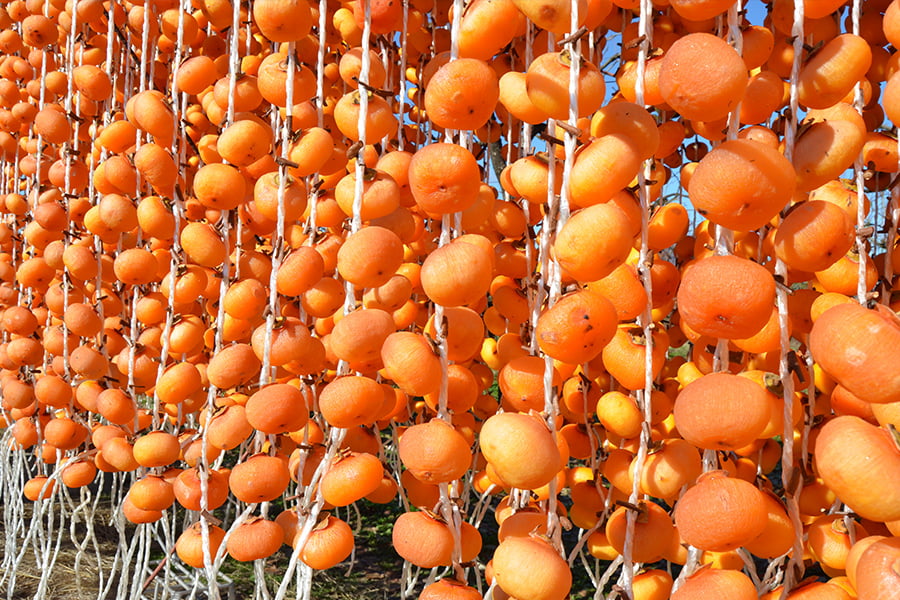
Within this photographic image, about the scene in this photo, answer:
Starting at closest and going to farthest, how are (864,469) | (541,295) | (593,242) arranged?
(864,469) < (593,242) < (541,295)

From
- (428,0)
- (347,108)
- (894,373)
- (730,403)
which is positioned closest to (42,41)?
(428,0)

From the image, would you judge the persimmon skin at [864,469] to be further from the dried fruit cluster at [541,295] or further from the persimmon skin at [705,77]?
the persimmon skin at [705,77]

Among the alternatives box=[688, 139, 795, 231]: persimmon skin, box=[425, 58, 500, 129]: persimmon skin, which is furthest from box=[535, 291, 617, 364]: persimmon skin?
box=[425, 58, 500, 129]: persimmon skin

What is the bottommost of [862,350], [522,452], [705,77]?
[522,452]

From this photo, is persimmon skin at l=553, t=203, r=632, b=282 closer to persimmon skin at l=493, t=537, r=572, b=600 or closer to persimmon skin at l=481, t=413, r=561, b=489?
persimmon skin at l=481, t=413, r=561, b=489

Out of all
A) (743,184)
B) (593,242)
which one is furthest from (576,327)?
(743,184)

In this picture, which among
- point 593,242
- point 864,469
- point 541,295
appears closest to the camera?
point 864,469

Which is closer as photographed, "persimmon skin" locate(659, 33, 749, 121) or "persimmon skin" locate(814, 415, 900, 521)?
"persimmon skin" locate(814, 415, 900, 521)

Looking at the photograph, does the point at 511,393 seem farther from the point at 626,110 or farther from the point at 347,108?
the point at 347,108

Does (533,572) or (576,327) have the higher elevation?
(576,327)

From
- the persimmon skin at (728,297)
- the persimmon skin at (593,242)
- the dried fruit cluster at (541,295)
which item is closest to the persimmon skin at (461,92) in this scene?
the dried fruit cluster at (541,295)

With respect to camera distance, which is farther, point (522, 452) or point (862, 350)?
point (522, 452)

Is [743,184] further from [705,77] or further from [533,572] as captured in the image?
[533,572]

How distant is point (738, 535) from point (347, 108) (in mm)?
686
